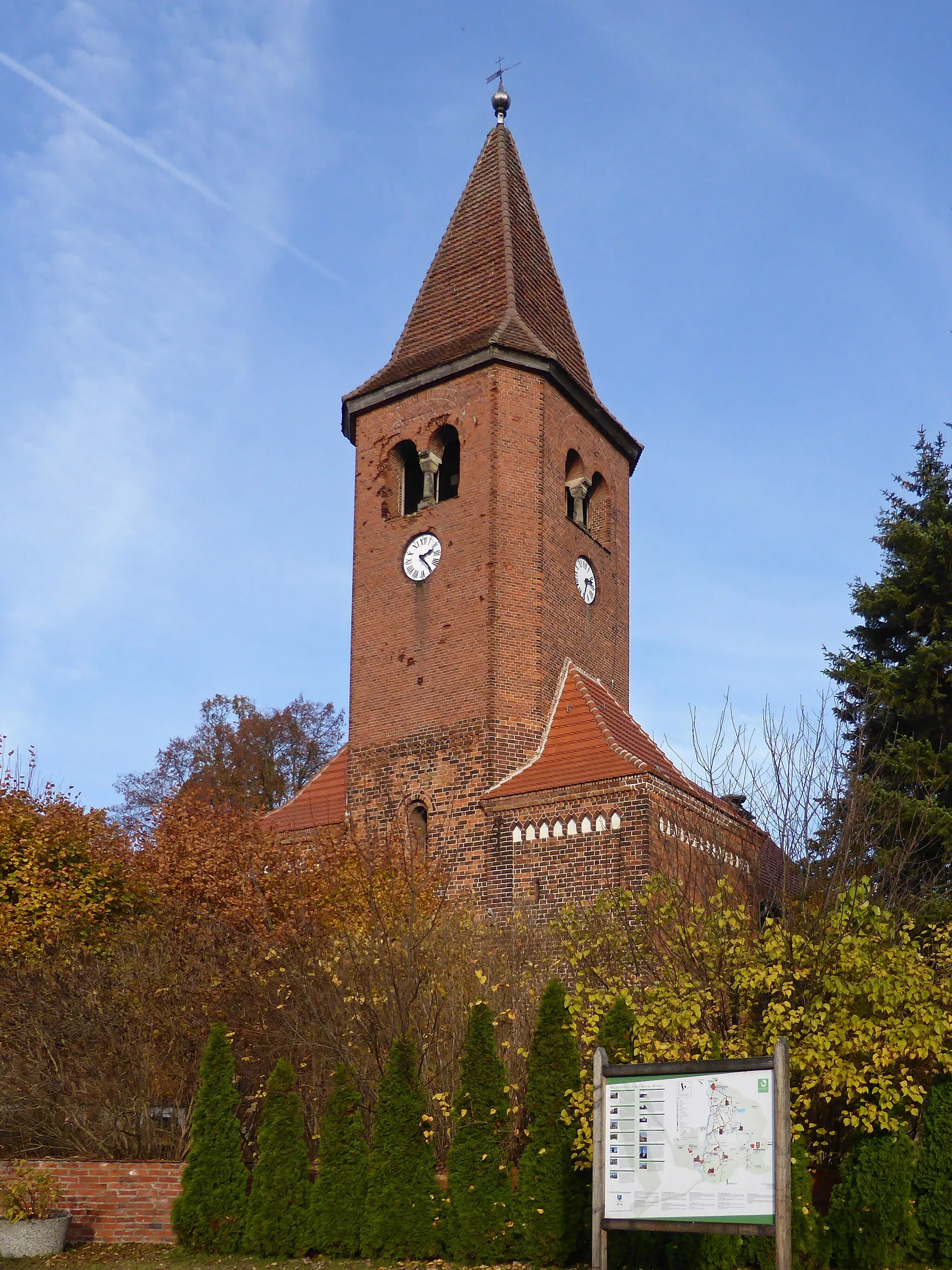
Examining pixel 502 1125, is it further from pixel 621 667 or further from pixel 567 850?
pixel 621 667

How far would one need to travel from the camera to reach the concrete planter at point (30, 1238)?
40.0 ft

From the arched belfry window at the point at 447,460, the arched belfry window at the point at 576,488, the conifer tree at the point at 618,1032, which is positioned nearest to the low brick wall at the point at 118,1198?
the conifer tree at the point at 618,1032

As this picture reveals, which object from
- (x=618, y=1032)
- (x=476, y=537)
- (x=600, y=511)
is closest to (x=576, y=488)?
(x=600, y=511)

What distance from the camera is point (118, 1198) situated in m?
13.3

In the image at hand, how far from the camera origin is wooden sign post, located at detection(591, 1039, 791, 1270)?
8.43 meters

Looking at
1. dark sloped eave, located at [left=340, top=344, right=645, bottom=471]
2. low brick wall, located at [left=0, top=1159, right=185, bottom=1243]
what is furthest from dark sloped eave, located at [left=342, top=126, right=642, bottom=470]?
low brick wall, located at [left=0, top=1159, right=185, bottom=1243]

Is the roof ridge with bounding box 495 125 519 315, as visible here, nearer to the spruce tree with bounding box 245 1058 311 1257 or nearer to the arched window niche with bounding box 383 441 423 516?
the arched window niche with bounding box 383 441 423 516

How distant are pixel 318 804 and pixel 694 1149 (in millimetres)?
15009

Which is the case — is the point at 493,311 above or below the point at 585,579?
above

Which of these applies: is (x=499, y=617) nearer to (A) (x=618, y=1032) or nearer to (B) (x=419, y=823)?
(B) (x=419, y=823)

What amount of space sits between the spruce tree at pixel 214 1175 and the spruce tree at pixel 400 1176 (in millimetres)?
1396

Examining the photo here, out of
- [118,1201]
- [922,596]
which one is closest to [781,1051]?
[118,1201]

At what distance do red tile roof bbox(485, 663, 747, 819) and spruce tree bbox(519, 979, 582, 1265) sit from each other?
6792mm

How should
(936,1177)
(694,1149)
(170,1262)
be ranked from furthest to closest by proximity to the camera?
1. (170,1262)
2. (936,1177)
3. (694,1149)
